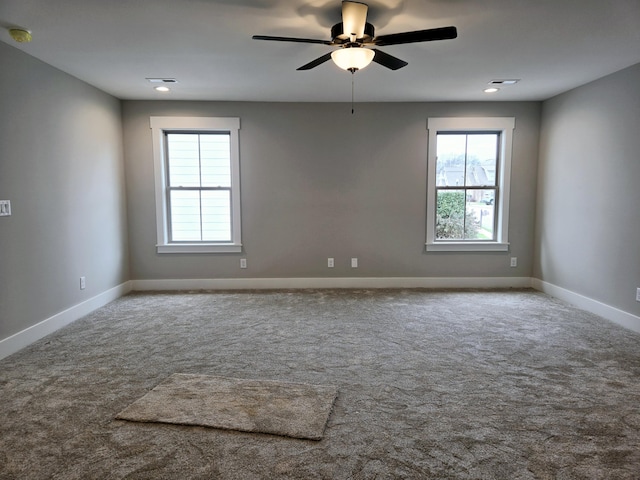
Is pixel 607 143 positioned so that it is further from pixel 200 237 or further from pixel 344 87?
pixel 200 237

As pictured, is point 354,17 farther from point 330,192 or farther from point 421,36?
point 330,192

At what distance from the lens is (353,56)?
2.66m

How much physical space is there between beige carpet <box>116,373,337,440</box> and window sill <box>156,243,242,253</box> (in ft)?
9.01

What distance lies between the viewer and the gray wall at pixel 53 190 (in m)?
3.19

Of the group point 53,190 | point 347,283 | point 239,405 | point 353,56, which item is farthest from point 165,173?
point 239,405

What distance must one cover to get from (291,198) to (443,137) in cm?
226

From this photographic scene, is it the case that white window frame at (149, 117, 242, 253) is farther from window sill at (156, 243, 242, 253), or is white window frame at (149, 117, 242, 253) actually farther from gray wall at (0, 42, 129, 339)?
gray wall at (0, 42, 129, 339)

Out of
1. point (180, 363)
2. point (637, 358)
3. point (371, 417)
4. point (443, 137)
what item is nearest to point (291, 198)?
point (443, 137)

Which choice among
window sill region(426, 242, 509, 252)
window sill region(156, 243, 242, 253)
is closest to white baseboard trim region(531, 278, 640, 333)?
window sill region(426, 242, 509, 252)

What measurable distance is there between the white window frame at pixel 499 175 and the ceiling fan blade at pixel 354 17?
2.95 metres

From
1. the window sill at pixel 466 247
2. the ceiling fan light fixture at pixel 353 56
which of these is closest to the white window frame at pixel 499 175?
the window sill at pixel 466 247

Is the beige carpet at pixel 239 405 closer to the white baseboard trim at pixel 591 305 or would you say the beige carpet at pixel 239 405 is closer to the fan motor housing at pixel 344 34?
the fan motor housing at pixel 344 34

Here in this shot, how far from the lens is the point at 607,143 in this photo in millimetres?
4059

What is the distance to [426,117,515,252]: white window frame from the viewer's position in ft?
17.1
